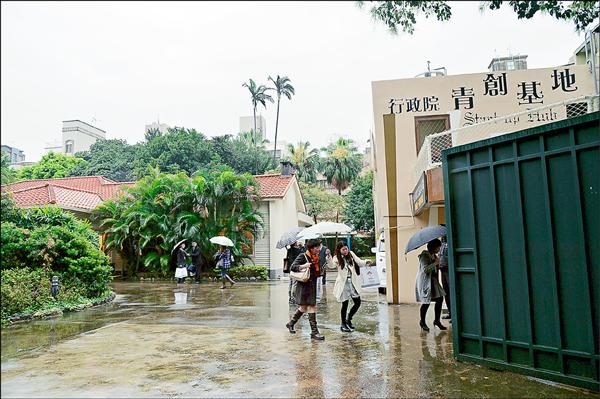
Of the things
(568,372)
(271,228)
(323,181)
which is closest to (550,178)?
(568,372)

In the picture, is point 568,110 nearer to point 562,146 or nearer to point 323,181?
point 562,146

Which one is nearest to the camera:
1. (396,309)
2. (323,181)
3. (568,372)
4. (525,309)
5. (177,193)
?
(568,372)

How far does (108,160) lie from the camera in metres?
27.6

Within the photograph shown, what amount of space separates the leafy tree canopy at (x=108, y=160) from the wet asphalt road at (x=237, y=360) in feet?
60.7

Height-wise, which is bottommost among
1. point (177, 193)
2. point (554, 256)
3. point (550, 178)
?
point (554, 256)

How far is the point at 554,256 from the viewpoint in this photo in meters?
4.96

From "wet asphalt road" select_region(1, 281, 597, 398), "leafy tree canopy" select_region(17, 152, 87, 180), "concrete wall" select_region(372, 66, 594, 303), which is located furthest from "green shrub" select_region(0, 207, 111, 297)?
"leafy tree canopy" select_region(17, 152, 87, 180)

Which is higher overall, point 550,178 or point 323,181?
point 323,181

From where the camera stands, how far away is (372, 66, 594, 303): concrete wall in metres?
11.4

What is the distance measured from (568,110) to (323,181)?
38.6m

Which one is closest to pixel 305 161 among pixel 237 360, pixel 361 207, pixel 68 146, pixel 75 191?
pixel 361 207

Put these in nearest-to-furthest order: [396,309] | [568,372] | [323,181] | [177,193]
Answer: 1. [568,372]
2. [396,309]
3. [177,193]
4. [323,181]

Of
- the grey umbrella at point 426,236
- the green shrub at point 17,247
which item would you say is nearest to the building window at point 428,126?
the grey umbrella at point 426,236

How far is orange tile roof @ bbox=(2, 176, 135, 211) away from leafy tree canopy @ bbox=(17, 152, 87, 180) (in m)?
3.07
